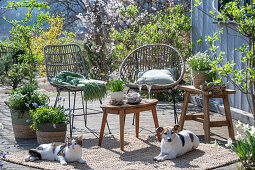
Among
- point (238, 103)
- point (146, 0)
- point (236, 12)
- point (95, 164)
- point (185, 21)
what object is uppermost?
point (146, 0)

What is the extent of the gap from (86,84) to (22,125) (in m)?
0.78

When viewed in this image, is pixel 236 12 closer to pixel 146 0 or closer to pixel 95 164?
pixel 95 164

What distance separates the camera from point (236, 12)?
250 cm

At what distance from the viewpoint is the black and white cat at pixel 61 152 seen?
314cm

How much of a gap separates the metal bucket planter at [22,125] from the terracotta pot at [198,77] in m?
1.74

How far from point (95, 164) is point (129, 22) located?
4.12 metres

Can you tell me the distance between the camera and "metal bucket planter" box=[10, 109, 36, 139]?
3.95m

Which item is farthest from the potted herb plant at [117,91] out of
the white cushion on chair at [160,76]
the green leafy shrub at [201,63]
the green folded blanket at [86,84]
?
the green leafy shrub at [201,63]

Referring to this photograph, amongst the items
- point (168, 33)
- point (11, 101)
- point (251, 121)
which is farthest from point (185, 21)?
point (11, 101)

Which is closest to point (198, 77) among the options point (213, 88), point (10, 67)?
point (213, 88)

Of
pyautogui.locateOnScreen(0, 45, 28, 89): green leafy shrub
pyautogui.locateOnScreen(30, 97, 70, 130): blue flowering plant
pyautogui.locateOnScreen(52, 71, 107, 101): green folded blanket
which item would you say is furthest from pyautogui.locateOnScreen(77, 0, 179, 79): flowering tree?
pyautogui.locateOnScreen(30, 97, 70, 130): blue flowering plant

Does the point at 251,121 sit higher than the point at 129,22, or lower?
lower

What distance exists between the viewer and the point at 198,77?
3879 millimetres

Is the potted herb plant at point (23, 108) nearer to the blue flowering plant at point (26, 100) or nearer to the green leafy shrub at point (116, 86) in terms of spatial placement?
the blue flowering plant at point (26, 100)
